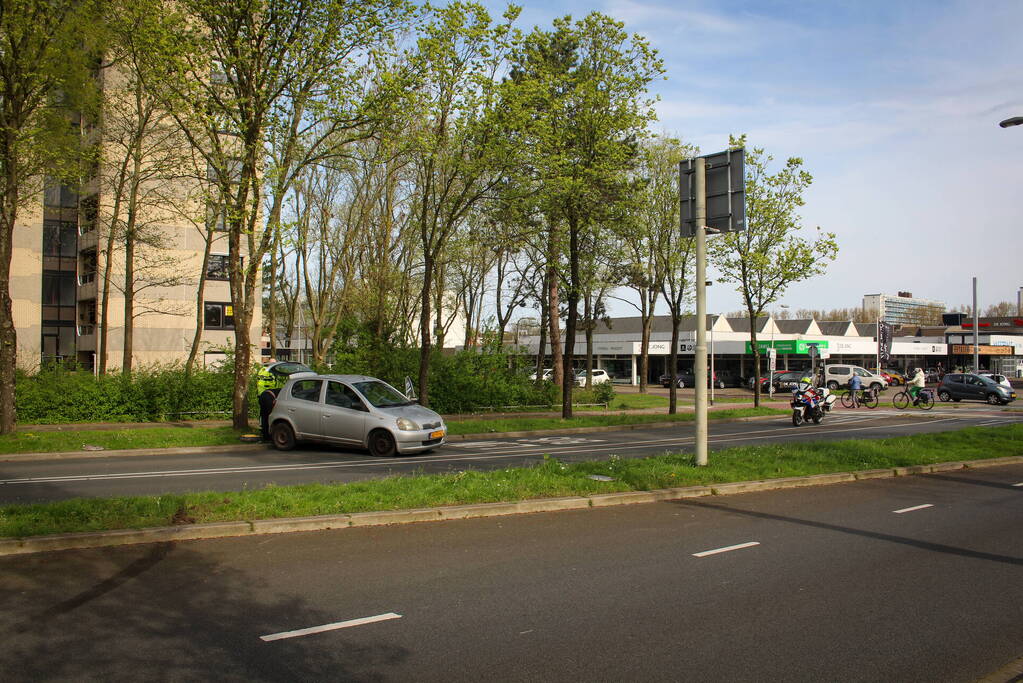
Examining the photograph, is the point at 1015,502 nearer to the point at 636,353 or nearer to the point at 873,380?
the point at 873,380

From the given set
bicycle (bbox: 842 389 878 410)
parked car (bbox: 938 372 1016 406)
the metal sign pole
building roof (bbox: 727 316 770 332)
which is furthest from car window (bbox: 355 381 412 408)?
building roof (bbox: 727 316 770 332)

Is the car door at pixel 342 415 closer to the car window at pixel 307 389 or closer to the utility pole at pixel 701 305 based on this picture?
the car window at pixel 307 389

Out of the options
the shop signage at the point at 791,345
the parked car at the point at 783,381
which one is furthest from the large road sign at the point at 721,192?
the shop signage at the point at 791,345

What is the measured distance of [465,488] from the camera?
9.86 metres

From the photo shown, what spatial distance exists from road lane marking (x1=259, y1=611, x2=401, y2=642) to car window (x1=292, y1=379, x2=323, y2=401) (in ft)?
37.7

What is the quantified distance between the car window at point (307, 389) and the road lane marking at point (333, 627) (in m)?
11.5

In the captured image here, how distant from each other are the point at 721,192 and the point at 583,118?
437 inches

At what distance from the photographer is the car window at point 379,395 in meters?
16.2

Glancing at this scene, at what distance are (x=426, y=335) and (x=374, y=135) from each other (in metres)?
6.39

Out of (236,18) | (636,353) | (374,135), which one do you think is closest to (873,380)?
(636,353)

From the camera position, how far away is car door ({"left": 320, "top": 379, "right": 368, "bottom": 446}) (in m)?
16.0

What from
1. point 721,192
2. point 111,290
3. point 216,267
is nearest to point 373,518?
point 721,192

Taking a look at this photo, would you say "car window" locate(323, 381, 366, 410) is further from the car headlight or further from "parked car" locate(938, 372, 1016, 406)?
"parked car" locate(938, 372, 1016, 406)

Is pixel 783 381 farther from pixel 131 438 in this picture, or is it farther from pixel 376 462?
pixel 131 438
